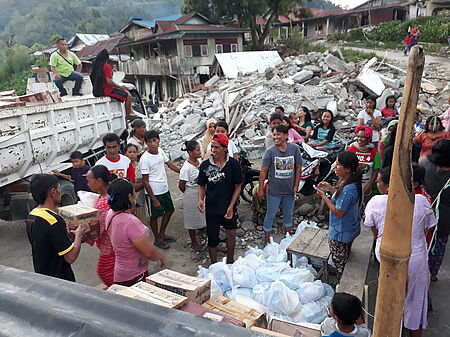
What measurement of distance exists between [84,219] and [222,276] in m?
1.64

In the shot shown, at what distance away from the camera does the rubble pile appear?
10930 mm

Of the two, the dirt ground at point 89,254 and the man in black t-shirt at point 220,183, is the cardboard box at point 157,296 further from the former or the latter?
the dirt ground at point 89,254

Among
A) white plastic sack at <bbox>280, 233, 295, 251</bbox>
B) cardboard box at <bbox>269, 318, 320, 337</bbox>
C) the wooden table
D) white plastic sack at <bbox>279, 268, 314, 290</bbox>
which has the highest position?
cardboard box at <bbox>269, 318, 320, 337</bbox>

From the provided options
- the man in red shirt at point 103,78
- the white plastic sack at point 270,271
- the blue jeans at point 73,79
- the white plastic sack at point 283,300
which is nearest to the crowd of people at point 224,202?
the white plastic sack at point 270,271

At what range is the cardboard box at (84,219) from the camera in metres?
3.04

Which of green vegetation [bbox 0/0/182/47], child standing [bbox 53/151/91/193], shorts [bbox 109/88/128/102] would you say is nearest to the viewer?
child standing [bbox 53/151/91/193]

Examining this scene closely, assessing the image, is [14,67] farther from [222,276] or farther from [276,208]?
[222,276]

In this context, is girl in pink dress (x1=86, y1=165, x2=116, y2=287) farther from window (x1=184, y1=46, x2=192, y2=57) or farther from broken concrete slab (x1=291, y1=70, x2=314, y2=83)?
window (x1=184, y1=46, x2=192, y2=57)

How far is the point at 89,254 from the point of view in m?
5.30

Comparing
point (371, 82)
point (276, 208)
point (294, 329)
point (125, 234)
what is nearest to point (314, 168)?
point (276, 208)

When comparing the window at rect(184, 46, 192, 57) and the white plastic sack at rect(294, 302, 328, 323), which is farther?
the window at rect(184, 46, 192, 57)

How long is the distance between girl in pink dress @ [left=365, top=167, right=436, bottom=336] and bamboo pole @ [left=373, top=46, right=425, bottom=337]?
1774mm

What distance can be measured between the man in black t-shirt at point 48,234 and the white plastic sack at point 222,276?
164cm

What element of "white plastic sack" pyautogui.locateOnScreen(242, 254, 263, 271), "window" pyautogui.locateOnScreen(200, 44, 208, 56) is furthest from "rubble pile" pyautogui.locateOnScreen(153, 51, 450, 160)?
"window" pyautogui.locateOnScreen(200, 44, 208, 56)
